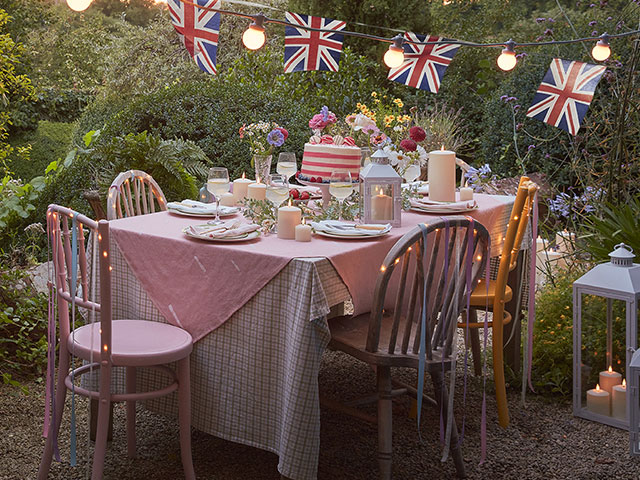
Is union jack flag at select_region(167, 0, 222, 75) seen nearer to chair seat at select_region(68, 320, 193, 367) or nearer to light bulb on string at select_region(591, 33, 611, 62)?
chair seat at select_region(68, 320, 193, 367)

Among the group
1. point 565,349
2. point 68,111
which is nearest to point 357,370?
point 565,349

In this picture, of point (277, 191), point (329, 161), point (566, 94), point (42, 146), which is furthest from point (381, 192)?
point (42, 146)

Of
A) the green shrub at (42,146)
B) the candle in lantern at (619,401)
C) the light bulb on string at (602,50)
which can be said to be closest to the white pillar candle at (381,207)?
the candle in lantern at (619,401)

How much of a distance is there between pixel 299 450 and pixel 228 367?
15.3 inches

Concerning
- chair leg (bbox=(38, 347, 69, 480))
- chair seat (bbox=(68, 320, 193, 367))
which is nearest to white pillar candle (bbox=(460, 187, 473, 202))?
chair seat (bbox=(68, 320, 193, 367))

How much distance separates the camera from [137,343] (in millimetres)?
2434

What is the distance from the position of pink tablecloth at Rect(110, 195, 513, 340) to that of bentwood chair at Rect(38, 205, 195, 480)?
0.11 meters

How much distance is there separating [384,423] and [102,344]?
3.08 feet

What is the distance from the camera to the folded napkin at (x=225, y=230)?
263 centimetres

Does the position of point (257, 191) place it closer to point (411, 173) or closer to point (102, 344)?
point (411, 173)

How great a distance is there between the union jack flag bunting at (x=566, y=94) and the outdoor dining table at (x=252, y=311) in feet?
5.53

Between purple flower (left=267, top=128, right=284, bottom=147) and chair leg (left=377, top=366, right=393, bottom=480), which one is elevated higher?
purple flower (left=267, top=128, right=284, bottom=147)

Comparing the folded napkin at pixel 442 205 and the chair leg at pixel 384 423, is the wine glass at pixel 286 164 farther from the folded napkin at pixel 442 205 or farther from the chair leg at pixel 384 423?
the chair leg at pixel 384 423

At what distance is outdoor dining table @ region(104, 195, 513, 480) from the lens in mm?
2385
